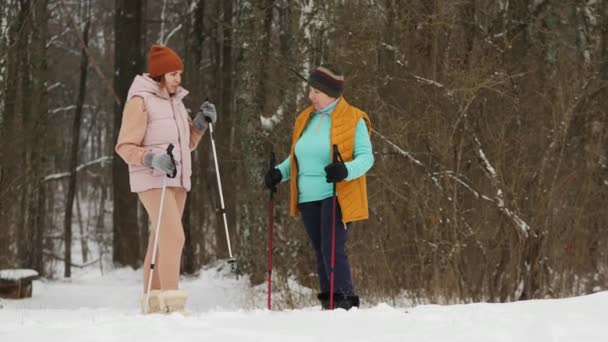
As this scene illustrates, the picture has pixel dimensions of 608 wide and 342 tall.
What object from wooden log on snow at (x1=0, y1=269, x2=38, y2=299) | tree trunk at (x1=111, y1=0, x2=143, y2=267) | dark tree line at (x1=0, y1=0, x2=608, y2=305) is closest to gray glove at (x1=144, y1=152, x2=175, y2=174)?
dark tree line at (x1=0, y1=0, x2=608, y2=305)

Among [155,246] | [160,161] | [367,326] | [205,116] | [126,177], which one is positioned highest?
[205,116]

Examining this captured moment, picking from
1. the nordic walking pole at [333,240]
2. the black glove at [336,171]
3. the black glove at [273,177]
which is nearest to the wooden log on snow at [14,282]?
the black glove at [273,177]

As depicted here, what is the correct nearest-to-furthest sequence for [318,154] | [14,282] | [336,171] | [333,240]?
[336,171], [333,240], [318,154], [14,282]

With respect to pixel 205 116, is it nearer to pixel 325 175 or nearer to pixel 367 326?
pixel 325 175

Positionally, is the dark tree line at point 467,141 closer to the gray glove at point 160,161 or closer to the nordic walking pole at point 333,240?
the nordic walking pole at point 333,240

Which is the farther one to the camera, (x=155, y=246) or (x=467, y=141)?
(x=467, y=141)

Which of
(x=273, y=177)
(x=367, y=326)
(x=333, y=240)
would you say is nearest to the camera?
(x=367, y=326)

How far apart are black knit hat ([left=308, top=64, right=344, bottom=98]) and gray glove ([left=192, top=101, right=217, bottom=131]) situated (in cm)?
71

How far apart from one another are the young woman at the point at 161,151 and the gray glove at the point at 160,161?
7 cm

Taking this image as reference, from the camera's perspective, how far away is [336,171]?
5.57 m

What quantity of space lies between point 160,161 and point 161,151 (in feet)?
0.93

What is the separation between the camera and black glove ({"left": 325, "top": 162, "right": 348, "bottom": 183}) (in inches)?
219

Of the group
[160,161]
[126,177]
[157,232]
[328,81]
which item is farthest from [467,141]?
[126,177]

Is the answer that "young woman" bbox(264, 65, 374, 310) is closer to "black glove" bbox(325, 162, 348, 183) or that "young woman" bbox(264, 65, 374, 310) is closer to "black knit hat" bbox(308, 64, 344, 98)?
"black knit hat" bbox(308, 64, 344, 98)
